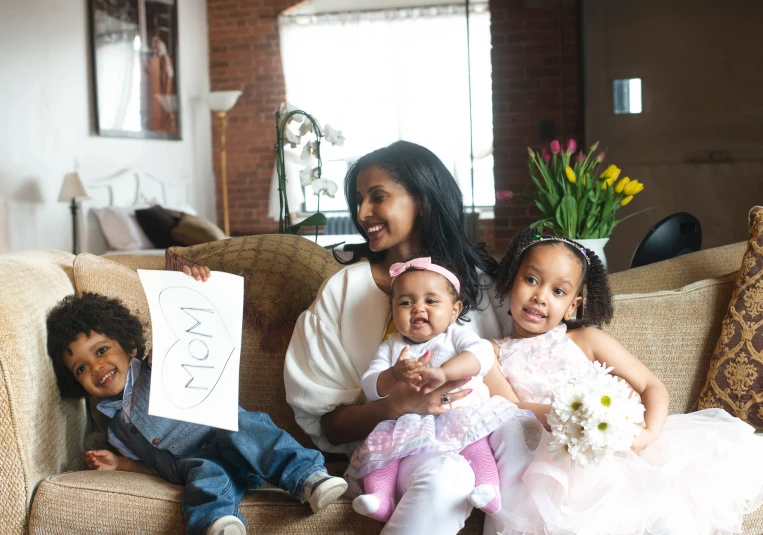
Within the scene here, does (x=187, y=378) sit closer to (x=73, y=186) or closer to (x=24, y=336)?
(x=24, y=336)

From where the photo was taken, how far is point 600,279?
1.90 m

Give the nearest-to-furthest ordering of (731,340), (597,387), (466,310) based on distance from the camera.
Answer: (597,387)
(466,310)
(731,340)

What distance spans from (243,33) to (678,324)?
280 inches

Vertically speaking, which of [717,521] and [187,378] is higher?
[187,378]

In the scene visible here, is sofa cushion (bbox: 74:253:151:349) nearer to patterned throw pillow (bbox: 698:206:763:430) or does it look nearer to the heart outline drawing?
the heart outline drawing

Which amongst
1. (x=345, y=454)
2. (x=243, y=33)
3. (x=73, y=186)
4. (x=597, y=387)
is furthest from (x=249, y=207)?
(x=597, y=387)

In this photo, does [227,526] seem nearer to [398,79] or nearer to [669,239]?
[669,239]

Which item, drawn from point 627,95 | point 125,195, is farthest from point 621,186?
point 125,195

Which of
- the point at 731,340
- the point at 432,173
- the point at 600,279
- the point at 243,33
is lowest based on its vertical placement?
the point at 731,340

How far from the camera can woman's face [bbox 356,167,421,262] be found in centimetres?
183

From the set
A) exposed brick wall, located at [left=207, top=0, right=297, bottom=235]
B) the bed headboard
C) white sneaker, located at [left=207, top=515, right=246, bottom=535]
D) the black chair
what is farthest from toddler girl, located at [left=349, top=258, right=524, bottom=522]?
exposed brick wall, located at [left=207, top=0, right=297, bottom=235]

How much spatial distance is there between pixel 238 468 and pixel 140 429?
22cm

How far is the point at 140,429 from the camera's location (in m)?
1.74

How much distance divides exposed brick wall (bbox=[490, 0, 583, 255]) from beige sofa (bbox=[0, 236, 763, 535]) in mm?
3479
